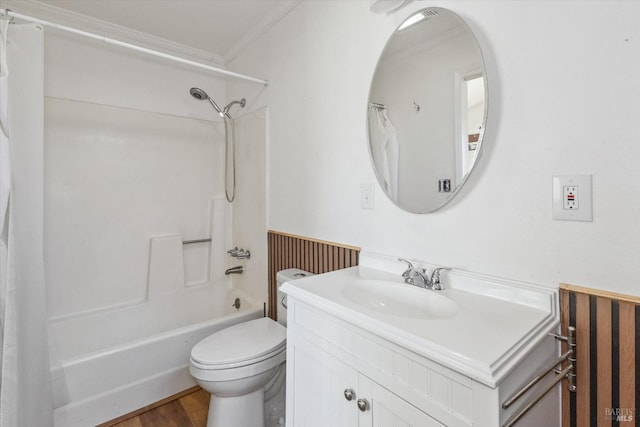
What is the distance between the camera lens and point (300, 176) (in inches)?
66.4

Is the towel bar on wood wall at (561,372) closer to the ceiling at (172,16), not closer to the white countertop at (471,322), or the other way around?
the white countertop at (471,322)

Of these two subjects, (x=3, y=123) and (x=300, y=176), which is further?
(x=300, y=176)

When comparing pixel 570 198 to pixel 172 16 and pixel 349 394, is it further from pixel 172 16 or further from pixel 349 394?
pixel 172 16

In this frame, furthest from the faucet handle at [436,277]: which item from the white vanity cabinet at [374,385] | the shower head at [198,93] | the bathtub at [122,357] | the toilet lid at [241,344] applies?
the shower head at [198,93]

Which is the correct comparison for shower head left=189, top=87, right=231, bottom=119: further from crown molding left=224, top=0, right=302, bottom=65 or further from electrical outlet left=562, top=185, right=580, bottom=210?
electrical outlet left=562, top=185, right=580, bottom=210

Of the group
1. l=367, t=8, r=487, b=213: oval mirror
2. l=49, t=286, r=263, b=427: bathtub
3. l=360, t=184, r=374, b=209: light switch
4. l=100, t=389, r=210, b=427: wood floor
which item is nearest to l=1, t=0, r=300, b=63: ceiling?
l=367, t=8, r=487, b=213: oval mirror

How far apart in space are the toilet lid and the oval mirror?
91 centimetres

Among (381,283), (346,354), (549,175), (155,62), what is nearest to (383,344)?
(346,354)

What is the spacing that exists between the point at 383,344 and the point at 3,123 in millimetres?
1618

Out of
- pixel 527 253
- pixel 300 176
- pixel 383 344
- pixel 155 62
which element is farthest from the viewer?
pixel 155 62

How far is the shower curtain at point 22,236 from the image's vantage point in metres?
1.15

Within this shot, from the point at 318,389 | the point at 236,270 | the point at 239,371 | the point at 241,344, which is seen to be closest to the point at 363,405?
the point at 318,389

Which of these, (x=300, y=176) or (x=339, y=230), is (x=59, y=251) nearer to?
(x=300, y=176)

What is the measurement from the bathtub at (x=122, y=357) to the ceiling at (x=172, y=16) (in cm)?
187
